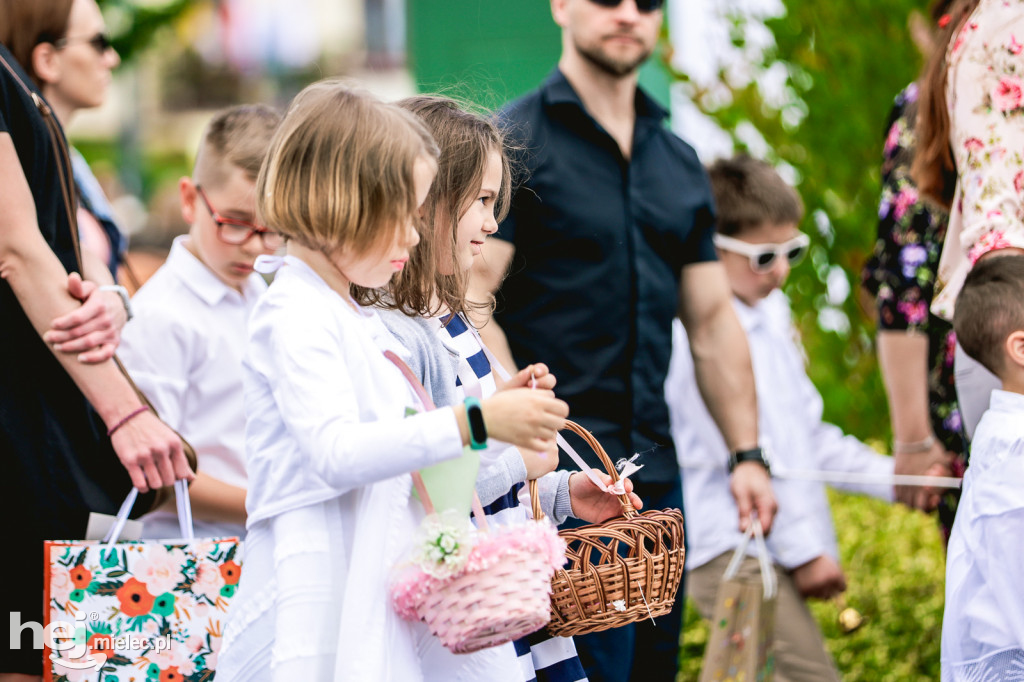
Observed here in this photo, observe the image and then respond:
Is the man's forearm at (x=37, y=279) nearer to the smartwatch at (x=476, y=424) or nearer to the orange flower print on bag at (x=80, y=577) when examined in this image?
the orange flower print on bag at (x=80, y=577)

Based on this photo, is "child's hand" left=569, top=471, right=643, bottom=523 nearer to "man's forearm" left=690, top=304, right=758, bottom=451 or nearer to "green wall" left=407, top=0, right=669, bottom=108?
"man's forearm" left=690, top=304, right=758, bottom=451

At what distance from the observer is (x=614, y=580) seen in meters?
2.07

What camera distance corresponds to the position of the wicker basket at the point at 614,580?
6.83ft

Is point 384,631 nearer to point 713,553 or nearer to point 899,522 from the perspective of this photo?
point 713,553

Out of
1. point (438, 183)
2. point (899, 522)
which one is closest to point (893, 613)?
point (899, 522)

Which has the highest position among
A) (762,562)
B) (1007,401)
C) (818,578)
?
(1007,401)

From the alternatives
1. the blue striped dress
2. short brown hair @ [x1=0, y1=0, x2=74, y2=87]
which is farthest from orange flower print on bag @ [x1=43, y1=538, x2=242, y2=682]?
short brown hair @ [x1=0, y1=0, x2=74, y2=87]

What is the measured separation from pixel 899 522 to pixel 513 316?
4.03m

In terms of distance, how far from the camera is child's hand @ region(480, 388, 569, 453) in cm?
193

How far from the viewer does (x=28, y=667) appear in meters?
2.52

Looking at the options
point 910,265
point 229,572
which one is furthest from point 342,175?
point 910,265

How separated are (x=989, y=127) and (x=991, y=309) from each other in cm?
42

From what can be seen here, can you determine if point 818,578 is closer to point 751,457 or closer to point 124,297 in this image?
point 751,457

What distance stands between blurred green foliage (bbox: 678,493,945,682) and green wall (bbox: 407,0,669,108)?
287 cm
